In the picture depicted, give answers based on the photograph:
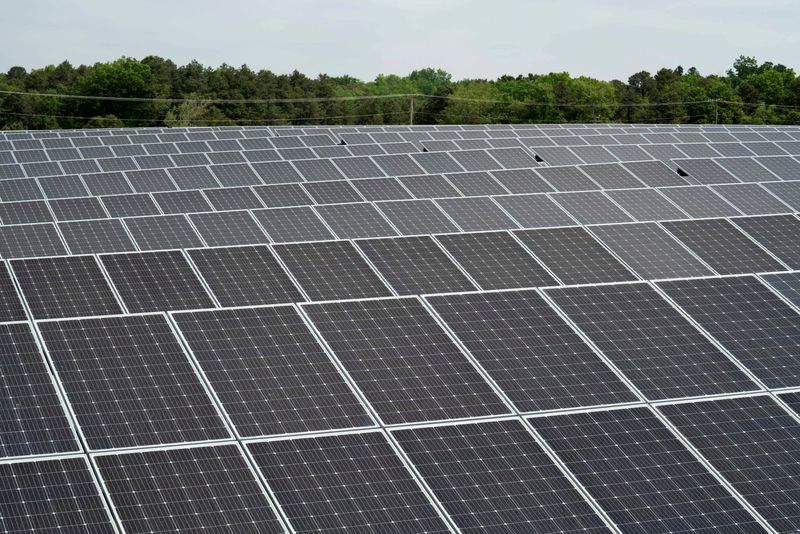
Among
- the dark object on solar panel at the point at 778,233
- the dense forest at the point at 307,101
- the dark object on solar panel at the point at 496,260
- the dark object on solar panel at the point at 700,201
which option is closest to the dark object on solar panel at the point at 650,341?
the dark object on solar panel at the point at 496,260

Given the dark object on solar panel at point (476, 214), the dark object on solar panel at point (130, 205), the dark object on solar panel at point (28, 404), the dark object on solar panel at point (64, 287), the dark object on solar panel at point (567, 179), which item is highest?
the dark object on solar panel at point (567, 179)

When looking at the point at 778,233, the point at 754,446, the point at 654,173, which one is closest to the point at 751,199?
the point at 778,233

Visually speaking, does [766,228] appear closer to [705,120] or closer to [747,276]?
[747,276]

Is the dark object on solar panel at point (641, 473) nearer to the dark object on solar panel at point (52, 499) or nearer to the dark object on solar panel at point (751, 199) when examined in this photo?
the dark object on solar panel at point (52, 499)

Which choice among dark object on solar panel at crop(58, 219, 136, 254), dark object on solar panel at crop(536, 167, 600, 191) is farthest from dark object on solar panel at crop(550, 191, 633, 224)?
dark object on solar panel at crop(58, 219, 136, 254)

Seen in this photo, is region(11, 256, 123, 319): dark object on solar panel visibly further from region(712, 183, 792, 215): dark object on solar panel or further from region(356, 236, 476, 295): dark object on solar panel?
region(712, 183, 792, 215): dark object on solar panel

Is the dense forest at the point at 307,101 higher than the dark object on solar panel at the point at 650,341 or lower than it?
higher

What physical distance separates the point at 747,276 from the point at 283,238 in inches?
509

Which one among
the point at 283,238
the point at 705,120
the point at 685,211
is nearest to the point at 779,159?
the point at 685,211

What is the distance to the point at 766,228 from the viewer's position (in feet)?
106

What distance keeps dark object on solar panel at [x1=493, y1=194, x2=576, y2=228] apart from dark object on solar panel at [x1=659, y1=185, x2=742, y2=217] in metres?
4.70

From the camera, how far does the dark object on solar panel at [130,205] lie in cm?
3672

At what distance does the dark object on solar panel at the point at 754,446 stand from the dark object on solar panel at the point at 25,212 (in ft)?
76.6

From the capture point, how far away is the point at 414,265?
27.5m
